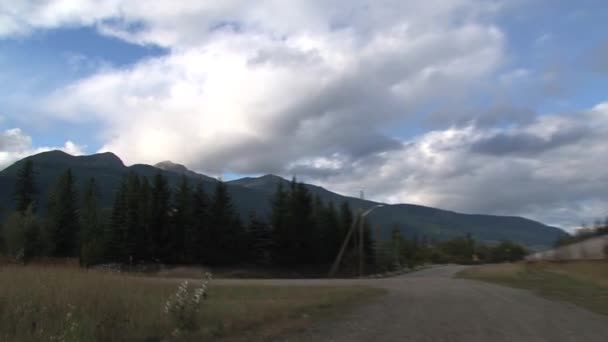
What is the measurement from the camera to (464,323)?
1280cm

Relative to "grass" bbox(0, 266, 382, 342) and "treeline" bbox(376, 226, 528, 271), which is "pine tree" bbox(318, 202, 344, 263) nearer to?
"treeline" bbox(376, 226, 528, 271)

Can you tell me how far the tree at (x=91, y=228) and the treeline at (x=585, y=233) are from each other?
51.3 metres

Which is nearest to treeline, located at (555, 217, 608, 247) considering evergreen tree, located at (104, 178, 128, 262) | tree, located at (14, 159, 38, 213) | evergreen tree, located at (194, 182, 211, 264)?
evergreen tree, located at (194, 182, 211, 264)

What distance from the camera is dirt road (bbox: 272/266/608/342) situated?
1086 centimetres

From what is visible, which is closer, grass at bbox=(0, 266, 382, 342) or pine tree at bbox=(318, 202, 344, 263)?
grass at bbox=(0, 266, 382, 342)

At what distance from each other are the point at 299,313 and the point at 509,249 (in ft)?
473

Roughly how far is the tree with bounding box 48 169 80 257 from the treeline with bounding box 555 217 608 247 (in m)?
56.3

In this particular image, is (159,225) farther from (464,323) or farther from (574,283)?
(464,323)

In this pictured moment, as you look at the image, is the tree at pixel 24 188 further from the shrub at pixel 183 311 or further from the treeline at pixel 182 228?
the shrub at pixel 183 311

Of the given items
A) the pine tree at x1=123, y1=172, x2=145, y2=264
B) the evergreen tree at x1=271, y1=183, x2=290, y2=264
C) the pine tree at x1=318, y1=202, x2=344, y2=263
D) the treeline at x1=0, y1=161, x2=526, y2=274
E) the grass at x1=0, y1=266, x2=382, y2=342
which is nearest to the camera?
the grass at x1=0, y1=266, x2=382, y2=342

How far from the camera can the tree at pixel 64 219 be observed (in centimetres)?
6994

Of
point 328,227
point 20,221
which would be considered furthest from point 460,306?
point 328,227

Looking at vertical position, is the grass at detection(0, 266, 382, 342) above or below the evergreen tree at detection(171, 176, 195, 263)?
below

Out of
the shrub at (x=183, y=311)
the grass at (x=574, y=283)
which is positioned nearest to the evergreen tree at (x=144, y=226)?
the grass at (x=574, y=283)
